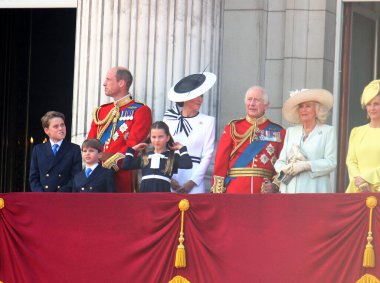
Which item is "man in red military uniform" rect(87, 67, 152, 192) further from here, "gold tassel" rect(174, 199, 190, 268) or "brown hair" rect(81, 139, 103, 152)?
"gold tassel" rect(174, 199, 190, 268)

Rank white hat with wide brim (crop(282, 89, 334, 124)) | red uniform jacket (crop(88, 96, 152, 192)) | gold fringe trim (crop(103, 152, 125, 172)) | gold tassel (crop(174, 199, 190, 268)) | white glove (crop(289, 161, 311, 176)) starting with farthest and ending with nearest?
red uniform jacket (crop(88, 96, 152, 192)) < gold fringe trim (crop(103, 152, 125, 172)) < white hat with wide brim (crop(282, 89, 334, 124)) < white glove (crop(289, 161, 311, 176)) < gold tassel (crop(174, 199, 190, 268))

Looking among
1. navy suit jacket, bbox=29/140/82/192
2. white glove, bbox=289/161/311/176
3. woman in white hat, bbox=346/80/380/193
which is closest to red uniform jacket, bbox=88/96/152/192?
navy suit jacket, bbox=29/140/82/192

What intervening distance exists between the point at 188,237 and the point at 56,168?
2.13 m

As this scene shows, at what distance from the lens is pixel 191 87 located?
1655 cm

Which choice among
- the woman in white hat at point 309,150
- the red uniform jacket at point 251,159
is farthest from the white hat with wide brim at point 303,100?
the red uniform jacket at point 251,159

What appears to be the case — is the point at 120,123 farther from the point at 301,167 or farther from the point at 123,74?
the point at 301,167

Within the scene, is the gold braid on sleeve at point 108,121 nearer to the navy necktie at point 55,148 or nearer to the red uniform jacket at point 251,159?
the navy necktie at point 55,148

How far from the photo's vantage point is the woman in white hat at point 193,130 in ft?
52.8

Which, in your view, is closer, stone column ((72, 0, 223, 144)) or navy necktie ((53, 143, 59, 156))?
navy necktie ((53, 143, 59, 156))

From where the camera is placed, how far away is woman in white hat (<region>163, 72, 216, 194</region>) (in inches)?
634

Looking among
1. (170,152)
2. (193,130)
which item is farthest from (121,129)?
(170,152)

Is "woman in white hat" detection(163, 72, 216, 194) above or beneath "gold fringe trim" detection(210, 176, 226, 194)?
above

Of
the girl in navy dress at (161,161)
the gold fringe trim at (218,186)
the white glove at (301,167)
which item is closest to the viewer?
the white glove at (301,167)

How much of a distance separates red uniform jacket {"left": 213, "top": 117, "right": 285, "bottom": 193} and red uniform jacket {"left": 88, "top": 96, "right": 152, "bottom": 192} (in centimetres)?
93
